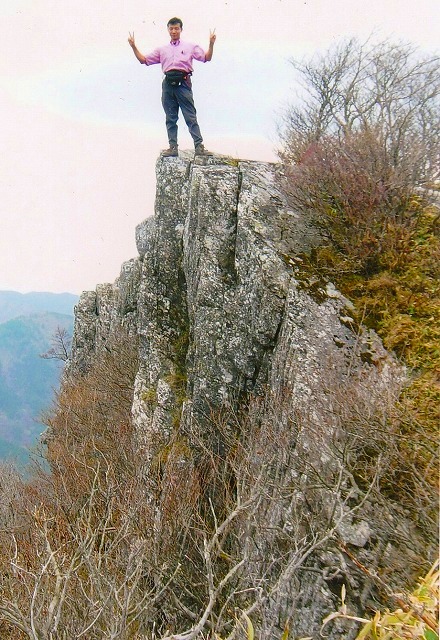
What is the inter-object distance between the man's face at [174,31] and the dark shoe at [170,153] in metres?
2.95

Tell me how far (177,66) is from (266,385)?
721 cm

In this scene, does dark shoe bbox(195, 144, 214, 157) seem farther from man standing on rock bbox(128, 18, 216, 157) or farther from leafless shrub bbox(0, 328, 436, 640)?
leafless shrub bbox(0, 328, 436, 640)

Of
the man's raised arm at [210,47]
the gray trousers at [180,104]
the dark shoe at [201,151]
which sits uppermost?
the man's raised arm at [210,47]

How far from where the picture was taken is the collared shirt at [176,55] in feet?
34.7

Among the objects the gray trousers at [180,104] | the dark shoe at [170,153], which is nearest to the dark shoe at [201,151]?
the gray trousers at [180,104]

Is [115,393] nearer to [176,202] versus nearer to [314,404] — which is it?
[176,202]

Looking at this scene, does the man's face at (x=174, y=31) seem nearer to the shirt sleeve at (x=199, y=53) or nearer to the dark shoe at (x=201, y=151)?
the shirt sleeve at (x=199, y=53)

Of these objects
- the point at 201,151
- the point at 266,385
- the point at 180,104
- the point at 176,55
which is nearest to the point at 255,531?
the point at 266,385

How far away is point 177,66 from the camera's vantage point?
1066 cm

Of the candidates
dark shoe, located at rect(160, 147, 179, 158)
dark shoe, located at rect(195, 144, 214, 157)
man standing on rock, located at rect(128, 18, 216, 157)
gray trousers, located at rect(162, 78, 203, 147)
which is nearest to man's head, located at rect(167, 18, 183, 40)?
man standing on rock, located at rect(128, 18, 216, 157)

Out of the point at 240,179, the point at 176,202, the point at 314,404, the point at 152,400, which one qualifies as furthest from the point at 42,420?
the point at 314,404

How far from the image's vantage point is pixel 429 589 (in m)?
1.59

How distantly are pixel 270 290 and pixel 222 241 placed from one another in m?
2.21

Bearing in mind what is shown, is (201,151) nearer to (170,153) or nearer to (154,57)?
(170,153)
